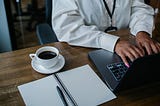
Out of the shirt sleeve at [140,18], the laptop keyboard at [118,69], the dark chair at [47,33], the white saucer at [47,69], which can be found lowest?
the dark chair at [47,33]

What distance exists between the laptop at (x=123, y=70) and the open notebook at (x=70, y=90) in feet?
0.12

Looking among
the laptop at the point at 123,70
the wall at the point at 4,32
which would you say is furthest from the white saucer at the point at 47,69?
the wall at the point at 4,32

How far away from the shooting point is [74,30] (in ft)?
3.72

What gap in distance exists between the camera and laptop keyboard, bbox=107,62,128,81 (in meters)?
0.89

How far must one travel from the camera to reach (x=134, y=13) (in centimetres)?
133

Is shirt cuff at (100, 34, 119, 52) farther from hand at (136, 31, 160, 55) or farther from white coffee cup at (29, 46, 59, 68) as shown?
white coffee cup at (29, 46, 59, 68)

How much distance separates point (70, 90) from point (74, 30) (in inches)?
14.6

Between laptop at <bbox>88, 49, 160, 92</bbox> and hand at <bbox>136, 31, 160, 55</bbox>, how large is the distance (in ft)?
0.45

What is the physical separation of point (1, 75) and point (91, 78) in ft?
1.15

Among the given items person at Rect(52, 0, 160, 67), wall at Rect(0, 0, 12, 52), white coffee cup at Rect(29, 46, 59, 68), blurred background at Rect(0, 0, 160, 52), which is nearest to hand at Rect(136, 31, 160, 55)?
person at Rect(52, 0, 160, 67)

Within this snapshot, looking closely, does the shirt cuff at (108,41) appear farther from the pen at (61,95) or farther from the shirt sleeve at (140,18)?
the pen at (61,95)

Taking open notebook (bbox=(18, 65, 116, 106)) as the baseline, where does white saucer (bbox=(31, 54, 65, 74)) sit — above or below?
above

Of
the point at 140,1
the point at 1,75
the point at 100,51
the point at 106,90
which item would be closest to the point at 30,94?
the point at 1,75

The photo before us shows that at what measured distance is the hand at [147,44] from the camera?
3.43ft
